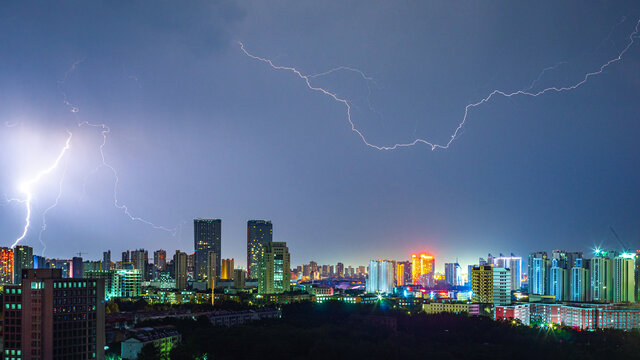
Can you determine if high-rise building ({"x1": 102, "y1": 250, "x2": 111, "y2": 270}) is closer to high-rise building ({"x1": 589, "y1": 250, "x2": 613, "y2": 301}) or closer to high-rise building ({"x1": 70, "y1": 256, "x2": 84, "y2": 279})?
high-rise building ({"x1": 70, "y1": 256, "x2": 84, "y2": 279})

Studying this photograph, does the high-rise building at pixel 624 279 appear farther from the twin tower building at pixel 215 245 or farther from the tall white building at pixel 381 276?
the twin tower building at pixel 215 245

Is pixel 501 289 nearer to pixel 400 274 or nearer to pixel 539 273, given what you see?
pixel 539 273

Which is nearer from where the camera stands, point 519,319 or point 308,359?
point 308,359

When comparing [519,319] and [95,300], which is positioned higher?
[95,300]

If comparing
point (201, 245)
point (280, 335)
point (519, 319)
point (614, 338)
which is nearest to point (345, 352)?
point (280, 335)

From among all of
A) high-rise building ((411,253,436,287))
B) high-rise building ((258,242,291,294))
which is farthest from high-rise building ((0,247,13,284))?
high-rise building ((411,253,436,287))

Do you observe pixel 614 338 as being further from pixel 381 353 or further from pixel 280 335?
pixel 280 335

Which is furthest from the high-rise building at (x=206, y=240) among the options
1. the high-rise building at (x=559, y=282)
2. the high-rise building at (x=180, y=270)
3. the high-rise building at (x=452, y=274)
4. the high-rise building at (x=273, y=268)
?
the high-rise building at (x=559, y=282)
